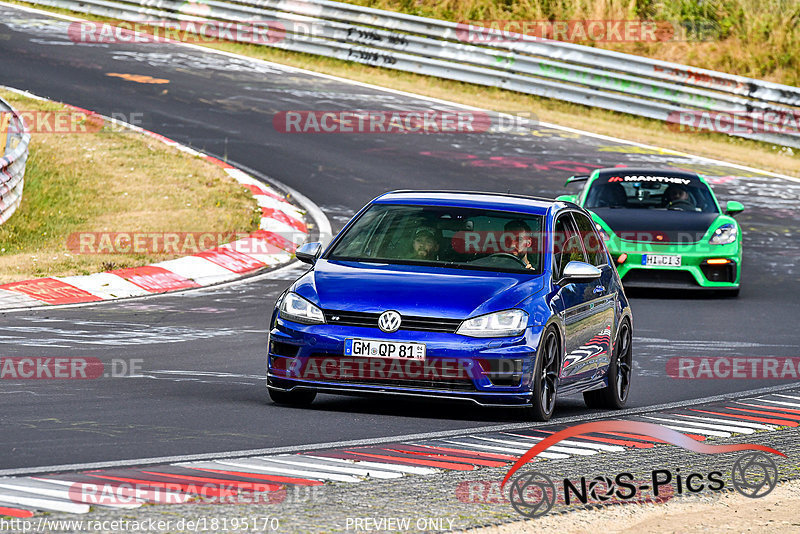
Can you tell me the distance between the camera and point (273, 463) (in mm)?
7367

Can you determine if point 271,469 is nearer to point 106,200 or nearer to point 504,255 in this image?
point 504,255

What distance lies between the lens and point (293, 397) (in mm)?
9438

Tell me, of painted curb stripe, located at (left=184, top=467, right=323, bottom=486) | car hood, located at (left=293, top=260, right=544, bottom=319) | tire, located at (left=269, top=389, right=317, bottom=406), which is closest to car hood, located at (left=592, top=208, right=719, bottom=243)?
car hood, located at (left=293, top=260, right=544, bottom=319)

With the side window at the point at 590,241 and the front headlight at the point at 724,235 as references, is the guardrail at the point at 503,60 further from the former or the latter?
the side window at the point at 590,241

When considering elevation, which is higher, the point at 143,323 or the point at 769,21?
the point at 769,21

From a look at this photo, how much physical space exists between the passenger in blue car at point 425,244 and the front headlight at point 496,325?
0.95 m

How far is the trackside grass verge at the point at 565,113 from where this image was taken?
26.6 metres

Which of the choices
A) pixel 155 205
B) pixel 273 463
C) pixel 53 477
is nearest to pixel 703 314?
pixel 155 205

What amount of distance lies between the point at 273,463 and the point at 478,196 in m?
3.62

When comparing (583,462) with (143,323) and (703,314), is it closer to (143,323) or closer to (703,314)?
(143,323)

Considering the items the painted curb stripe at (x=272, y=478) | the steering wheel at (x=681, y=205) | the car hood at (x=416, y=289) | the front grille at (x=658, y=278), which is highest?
the car hood at (x=416, y=289)

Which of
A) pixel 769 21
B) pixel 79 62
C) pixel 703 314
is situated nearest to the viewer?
pixel 703 314

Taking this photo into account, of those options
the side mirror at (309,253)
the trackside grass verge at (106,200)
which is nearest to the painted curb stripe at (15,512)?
the side mirror at (309,253)

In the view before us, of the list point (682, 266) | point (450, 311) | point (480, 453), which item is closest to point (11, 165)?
point (682, 266)
